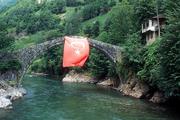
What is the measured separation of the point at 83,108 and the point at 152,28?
25186 millimetres

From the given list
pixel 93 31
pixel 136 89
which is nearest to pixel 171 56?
pixel 136 89

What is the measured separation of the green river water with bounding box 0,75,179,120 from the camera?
45.0 metres

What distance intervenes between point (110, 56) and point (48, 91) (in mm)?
12170

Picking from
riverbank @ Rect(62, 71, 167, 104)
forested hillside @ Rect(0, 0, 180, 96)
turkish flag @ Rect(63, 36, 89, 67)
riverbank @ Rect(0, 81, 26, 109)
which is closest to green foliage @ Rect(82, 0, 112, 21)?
forested hillside @ Rect(0, 0, 180, 96)

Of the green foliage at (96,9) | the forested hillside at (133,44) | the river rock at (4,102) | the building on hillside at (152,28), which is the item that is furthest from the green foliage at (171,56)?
the green foliage at (96,9)

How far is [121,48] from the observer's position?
238 feet

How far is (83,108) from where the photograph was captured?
2005 inches

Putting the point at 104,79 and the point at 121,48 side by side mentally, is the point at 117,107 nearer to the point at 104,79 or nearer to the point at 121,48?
the point at 121,48

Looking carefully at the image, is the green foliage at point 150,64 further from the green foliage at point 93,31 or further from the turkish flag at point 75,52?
the green foliage at point 93,31

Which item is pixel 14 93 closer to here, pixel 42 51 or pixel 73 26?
pixel 42 51

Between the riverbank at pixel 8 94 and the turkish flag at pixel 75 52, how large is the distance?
748 centimetres

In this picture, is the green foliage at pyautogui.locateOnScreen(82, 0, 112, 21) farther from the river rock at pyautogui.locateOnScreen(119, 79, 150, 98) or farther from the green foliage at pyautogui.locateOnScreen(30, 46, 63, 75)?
the river rock at pyautogui.locateOnScreen(119, 79, 150, 98)

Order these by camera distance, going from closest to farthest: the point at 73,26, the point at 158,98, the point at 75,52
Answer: the point at 158,98 < the point at 75,52 < the point at 73,26

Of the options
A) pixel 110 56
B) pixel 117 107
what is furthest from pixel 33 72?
pixel 117 107
